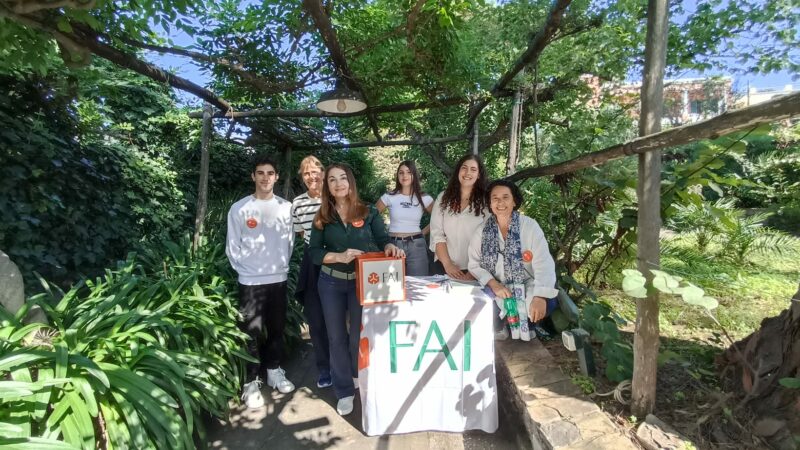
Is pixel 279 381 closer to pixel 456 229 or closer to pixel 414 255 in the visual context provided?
pixel 414 255

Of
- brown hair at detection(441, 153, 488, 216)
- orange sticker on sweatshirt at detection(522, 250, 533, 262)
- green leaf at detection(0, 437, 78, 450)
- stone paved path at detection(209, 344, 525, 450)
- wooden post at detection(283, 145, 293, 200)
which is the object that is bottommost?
stone paved path at detection(209, 344, 525, 450)

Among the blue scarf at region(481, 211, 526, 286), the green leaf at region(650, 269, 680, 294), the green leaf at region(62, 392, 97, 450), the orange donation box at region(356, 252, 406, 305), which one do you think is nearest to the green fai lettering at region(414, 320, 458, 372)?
the orange donation box at region(356, 252, 406, 305)

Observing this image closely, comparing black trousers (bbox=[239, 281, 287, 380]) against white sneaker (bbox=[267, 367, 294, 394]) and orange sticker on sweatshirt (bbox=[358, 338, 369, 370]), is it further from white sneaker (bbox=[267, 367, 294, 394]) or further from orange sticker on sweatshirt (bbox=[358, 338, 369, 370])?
orange sticker on sweatshirt (bbox=[358, 338, 369, 370])

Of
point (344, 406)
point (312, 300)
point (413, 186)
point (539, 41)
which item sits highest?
point (539, 41)

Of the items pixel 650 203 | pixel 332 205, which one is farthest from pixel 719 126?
pixel 332 205

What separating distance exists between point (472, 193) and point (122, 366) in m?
2.54

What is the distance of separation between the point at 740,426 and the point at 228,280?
364cm

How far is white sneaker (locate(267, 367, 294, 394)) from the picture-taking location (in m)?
3.03

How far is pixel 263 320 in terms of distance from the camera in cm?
300

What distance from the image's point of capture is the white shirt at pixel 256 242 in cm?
287

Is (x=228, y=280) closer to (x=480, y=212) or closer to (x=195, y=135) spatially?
(x=480, y=212)

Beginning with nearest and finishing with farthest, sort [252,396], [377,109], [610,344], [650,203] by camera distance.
→ [650,203] → [610,344] → [252,396] → [377,109]

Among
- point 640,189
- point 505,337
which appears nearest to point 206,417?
point 505,337

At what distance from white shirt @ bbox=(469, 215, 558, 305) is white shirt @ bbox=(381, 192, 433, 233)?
2.89 feet
